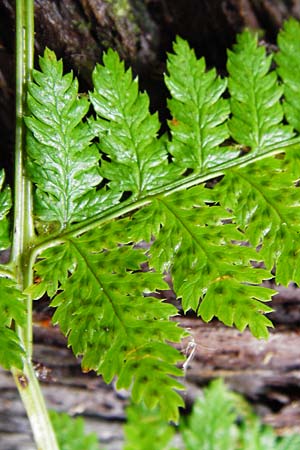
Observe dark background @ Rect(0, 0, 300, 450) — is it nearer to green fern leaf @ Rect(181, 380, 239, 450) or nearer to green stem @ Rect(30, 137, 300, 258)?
green fern leaf @ Rect(181, 380, 239, 450)

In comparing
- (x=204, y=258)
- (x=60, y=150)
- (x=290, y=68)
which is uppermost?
(x=290, y=68)

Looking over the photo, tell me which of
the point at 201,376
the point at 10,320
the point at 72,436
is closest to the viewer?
the point at 10,320

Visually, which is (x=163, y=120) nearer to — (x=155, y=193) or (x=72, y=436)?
(x=155, y=193)

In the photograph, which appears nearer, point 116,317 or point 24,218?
point 116,317

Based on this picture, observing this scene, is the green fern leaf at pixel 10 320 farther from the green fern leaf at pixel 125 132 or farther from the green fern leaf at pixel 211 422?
the green fern leaf at pixel 211 422

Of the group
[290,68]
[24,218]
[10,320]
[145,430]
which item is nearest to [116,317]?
[10,320]

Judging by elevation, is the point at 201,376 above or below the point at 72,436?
above

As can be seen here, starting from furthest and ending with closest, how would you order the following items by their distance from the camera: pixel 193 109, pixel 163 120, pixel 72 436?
pixel 72 436, pixel 163 120, pixel 193 109

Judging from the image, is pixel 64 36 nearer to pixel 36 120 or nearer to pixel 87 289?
pixel 36 120
